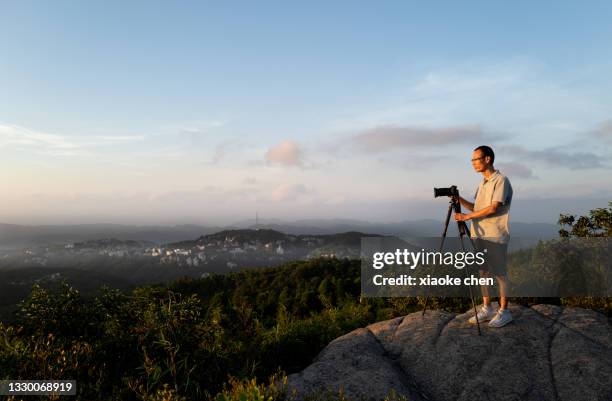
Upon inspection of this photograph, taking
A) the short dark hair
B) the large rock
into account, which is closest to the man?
the short dark hair

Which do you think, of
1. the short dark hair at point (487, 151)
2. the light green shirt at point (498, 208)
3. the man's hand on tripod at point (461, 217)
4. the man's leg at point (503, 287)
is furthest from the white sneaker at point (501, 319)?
the short dark hair at point (487, 151)

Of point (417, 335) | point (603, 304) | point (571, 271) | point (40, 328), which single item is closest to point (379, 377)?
point (417, 335)

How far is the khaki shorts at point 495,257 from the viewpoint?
7.38 metres

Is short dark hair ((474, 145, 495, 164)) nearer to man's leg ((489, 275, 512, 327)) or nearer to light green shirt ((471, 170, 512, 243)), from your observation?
light green shirt ((471, 170, 512, 243))

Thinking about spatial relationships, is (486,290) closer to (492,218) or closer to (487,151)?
(492,218)

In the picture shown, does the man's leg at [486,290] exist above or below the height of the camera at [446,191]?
below

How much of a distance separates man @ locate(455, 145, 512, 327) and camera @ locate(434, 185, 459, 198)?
0.27m

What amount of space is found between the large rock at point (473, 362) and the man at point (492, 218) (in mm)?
786

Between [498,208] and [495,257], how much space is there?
3.22 ft

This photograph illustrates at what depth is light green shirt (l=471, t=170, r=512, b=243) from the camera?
717cm

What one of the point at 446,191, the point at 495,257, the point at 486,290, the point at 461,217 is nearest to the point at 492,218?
the point at 461,217

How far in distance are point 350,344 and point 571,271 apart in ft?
26.6

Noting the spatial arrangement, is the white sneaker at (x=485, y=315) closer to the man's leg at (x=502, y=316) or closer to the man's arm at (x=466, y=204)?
the man's leg at (x=502, y=316)

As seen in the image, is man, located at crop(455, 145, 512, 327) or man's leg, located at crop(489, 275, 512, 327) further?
man's leg, located at crop(489, 275, 512, 327)
